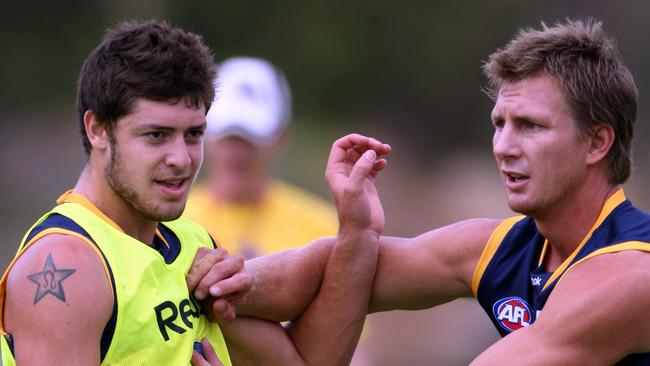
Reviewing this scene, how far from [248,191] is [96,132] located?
156 inches

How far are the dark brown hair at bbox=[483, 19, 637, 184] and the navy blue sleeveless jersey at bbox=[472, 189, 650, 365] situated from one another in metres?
0.27

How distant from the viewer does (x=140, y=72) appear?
463 centimetres

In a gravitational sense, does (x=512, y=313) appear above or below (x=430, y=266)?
below

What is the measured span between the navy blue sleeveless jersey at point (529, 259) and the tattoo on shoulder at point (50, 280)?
6.19 ft

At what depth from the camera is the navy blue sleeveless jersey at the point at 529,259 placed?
504 centimetres

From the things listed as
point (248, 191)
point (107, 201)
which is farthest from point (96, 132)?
point (248, 191)

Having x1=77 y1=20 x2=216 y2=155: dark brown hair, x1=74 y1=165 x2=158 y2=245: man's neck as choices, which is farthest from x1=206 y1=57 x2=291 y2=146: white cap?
x1=74 y1=165 x2=158 y2=245: man's neck

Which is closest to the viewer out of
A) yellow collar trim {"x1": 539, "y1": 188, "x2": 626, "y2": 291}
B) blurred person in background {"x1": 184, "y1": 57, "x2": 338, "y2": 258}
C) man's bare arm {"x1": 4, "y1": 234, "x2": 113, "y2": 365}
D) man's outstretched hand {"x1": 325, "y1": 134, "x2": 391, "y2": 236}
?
man's bare arm {"x1": 4, "y1": 234, "x2": 113, "y2": 365}

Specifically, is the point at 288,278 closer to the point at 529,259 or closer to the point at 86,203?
the point at 529,259

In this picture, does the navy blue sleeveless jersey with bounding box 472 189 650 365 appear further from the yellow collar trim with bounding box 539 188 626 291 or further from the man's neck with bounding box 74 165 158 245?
the man's neck with bounding box 74 165 158 245

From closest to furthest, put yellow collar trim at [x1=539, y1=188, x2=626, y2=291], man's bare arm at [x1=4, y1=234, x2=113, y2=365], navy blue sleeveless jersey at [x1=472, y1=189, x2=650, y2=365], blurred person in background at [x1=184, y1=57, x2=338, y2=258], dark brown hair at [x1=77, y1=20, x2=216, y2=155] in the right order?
man's bare arm at [x1=4, y1=234, x2=113, y2=365] < dark brown hair at [x1=77, y1=20, x2=216, y2=155] < navy blue sleeveless jersey at [x1=472, y1=189, x2=650, y2=365] < yellow collar trim at [x1=539, y1=188, x2=626, y2=291] < blurred person in background at [x1=184, y1=57, x2=338, y2=258]

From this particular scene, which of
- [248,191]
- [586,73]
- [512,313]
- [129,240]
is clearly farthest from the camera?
[248,191]

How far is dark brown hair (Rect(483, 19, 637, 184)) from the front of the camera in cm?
520

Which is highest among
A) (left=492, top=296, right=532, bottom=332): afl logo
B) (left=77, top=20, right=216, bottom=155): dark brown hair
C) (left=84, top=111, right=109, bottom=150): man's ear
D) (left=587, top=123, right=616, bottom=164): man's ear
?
(left=77, top=20, right=216, bottom=155): dark brown hair
